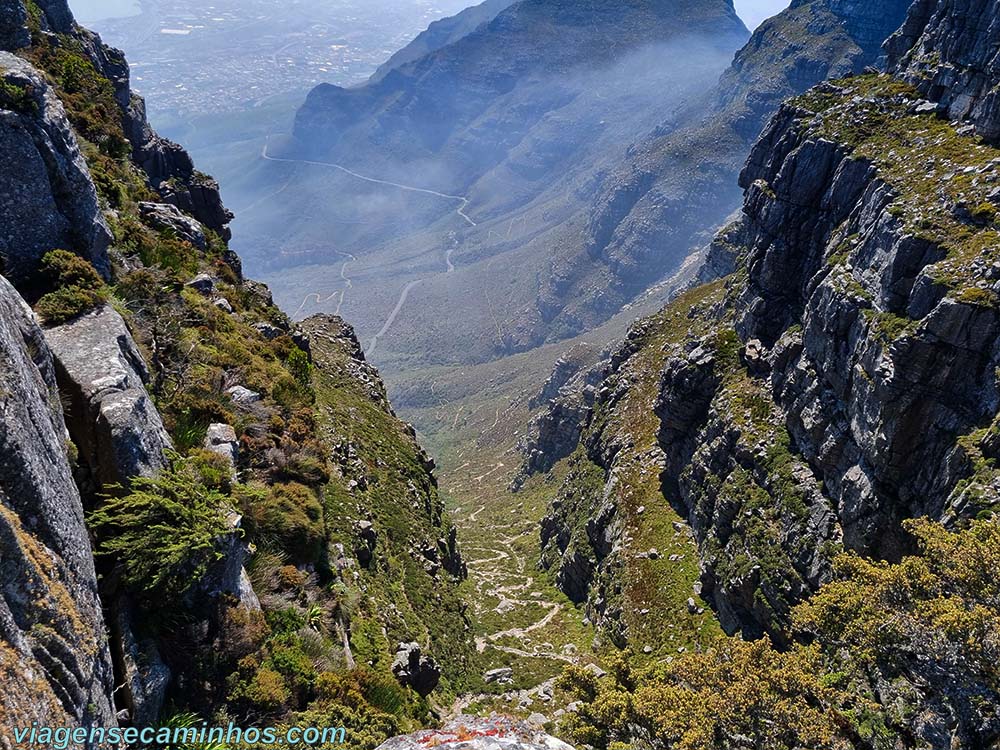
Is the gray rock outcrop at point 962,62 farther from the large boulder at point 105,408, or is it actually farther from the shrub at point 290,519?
the large boulder at point 105,408

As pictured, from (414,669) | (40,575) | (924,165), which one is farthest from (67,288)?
(924,165)

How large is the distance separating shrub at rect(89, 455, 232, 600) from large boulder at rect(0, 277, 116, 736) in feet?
3.46

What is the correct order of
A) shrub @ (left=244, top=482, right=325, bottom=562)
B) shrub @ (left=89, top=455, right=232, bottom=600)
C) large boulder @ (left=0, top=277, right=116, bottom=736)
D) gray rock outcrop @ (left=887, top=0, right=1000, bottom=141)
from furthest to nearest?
gray rock outcrop @ (left=887, top=0, right=1000, bottom=141) < shrub @ (left=244, top=482, right=325, bottom=562) < shrub @ (left=89, top=455, right=232, bottom=600) < large boulder @ (left=0, top=277, right=116, bottom=736)

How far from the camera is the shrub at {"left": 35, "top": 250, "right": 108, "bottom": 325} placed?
1823cm

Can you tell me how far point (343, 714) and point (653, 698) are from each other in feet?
34.9

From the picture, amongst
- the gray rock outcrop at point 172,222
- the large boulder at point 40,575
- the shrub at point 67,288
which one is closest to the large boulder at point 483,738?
the large boulder at point 40,575

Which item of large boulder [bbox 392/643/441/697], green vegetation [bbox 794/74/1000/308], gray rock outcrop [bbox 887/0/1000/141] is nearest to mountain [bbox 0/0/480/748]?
large boulder [bbox 392/643/441/697]

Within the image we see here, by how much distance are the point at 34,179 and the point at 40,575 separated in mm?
15519

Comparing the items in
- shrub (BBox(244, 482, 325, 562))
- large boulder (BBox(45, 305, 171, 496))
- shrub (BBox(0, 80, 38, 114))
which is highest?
shrub (BBox(0, 80, 38, 114))

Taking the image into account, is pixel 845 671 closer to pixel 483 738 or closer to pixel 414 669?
pixel 483 738

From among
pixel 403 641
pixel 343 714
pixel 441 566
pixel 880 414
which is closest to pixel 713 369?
pixel 880 414

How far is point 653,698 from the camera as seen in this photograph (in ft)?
67.8

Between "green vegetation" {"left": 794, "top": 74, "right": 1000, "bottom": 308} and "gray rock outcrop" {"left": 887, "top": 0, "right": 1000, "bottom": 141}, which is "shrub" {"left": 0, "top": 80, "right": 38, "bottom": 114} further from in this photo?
"gray rock outcrop" {"left": 887, "top": 0, "right": 1000, "bottom": 141}

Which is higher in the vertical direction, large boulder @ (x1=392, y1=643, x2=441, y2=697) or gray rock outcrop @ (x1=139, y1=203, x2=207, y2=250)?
gray rock outcrop @ (x1=139, y1=203, x2=207, y2=250)
